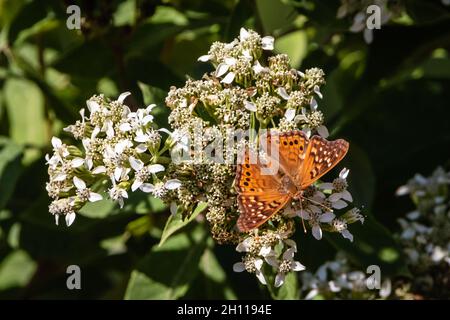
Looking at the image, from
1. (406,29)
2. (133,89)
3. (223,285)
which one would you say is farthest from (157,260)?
(406,29)

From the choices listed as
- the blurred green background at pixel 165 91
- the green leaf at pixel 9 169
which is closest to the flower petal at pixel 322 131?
the blurred green background at pixel 165 91

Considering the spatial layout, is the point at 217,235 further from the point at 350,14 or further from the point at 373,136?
the point at 373,136

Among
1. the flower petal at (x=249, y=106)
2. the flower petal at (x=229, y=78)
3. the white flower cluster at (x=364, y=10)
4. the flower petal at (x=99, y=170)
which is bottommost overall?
the flower petal at (x=99, y=170)

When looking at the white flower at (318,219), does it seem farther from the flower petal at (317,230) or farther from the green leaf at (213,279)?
the green leaf at (213,279)

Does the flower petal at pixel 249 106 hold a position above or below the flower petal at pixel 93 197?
above

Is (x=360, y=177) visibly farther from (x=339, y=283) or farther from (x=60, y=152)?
(x=60, y=152)

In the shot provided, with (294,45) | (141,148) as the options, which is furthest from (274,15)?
(141,148)

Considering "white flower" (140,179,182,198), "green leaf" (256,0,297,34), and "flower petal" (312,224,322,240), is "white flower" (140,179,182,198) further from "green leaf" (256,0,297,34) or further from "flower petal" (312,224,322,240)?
"green leaf" (256,0,297,34)
